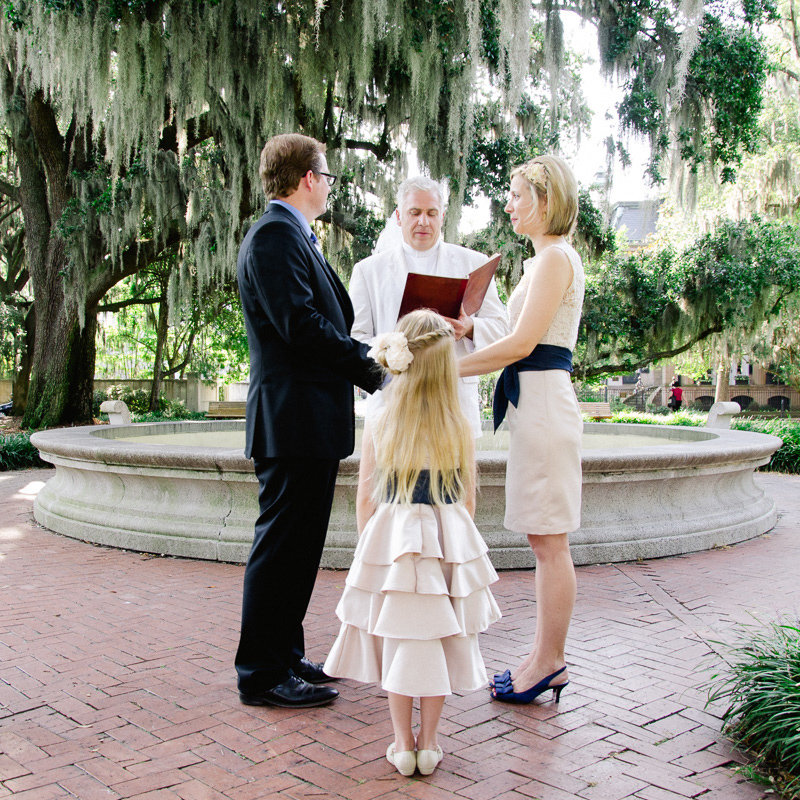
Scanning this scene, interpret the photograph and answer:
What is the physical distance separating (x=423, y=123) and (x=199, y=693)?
8766mm

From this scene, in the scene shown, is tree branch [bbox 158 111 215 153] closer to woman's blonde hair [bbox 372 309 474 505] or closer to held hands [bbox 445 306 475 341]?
held hands [bbox 445 306 475 341]

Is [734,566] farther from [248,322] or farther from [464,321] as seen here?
[248,322]

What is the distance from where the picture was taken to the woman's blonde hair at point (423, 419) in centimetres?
237

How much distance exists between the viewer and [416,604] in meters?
2.30

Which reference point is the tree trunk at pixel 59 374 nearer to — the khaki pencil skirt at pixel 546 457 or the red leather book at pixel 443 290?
the red leather book at pixel 443 290

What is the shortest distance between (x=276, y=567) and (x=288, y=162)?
158 centimetres

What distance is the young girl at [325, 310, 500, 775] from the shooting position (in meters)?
→ 2.29

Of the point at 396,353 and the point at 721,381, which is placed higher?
the point at 396,353

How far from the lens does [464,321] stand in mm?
3008

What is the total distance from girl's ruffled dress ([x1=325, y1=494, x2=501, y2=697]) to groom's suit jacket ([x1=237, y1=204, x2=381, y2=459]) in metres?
0.52

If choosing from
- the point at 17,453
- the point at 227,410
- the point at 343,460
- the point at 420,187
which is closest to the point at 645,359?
the point at 227,410

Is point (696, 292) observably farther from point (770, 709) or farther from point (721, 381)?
point (770, 709)

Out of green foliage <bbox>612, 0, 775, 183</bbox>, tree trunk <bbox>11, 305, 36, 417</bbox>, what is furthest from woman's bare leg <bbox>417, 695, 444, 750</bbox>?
tree trunk <bbox>11, 305, 36, 417</bbox>

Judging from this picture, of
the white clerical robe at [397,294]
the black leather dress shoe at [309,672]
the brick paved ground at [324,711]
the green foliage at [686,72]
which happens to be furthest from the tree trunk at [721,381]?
the black leather dress shoe at [309,672]
